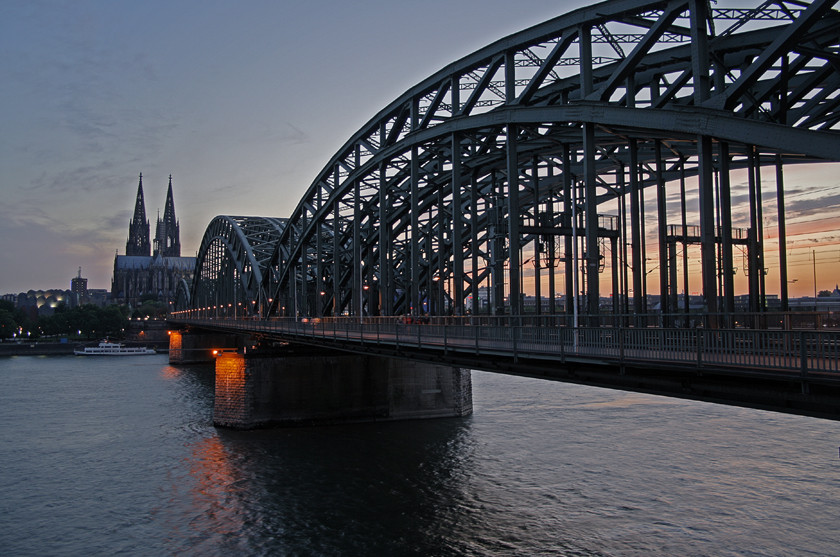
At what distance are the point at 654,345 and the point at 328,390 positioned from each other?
1160 inches

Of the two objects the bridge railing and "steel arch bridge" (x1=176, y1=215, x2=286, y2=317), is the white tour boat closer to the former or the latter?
"steel arch bridge" (x1=176, y1=215, x2=286, y2=317)

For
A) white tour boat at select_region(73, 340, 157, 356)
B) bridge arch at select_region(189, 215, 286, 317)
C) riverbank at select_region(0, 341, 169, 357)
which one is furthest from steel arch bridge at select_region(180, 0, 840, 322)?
riverbank at select_region(0, 341, 169, 357)

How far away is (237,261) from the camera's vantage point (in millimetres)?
92000

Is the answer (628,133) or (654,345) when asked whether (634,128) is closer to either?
(628,133)

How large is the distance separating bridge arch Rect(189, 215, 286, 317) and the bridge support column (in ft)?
118

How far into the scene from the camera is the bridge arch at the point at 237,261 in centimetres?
8600

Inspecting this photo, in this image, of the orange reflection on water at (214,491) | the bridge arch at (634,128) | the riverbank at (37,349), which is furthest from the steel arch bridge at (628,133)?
the riverbank at (37,349)

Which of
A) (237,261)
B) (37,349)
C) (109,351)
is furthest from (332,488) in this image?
(37,349)

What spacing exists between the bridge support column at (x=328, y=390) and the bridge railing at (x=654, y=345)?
15875 millimetres

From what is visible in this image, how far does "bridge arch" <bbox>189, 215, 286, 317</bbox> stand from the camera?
86.0 metres

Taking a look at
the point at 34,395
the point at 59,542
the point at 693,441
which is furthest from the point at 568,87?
the point at 34,395

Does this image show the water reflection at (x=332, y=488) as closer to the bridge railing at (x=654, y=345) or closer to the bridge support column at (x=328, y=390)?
the bridge support column at (x=328, y=390)

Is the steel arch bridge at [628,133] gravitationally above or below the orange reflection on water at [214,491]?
above

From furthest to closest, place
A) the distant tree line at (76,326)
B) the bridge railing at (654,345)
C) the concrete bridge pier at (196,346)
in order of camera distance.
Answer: the distant tree line at (76,326) → the concrete bridge pier at (196,346) → the bridge railing at (654,345)
